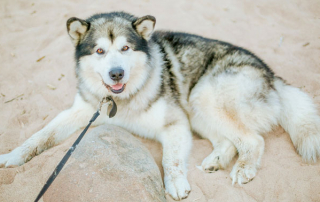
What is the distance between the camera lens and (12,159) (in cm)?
267

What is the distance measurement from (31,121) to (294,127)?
3421mm

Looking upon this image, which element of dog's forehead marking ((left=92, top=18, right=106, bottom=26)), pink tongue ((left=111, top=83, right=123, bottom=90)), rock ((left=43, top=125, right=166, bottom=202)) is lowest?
rock ((left=43, top=125, right=166, bottom=202))

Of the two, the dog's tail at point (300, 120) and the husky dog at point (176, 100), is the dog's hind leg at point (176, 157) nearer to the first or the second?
the husky dog at point (176, 100)

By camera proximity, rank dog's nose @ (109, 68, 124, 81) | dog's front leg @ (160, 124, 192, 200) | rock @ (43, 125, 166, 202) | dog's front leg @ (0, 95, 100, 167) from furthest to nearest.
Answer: dog's front leg @ (0, 95, 100, 167)
dog's front leg @ (160, 124, 192, 200)
dog's nose @ (109, 68, 124, 81)
rock @ (43, 125, 166, 202)

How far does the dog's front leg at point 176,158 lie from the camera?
7.97ft

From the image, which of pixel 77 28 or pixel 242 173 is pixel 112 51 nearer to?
pixel 77 28

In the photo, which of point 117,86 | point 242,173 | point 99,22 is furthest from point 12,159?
point 242,173

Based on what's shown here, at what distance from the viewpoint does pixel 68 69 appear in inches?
169

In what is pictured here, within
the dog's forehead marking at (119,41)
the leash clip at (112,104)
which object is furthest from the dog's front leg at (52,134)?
the dog's forehead marking at (119,41)

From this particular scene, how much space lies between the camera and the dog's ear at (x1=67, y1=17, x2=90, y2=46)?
8.04 ft

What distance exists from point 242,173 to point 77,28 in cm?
235

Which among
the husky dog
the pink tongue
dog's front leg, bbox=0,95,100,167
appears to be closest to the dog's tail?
the husky dog

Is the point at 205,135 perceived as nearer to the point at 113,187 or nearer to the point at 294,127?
the point at 294,127

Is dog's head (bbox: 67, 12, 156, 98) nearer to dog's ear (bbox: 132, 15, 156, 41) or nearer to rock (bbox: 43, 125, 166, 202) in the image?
dog's ear (bbox: 132, 15, 156, 41)
